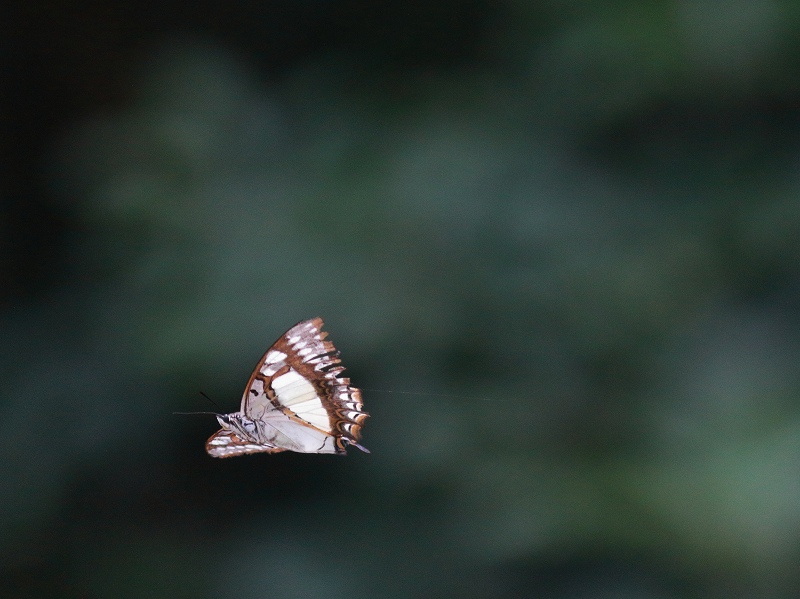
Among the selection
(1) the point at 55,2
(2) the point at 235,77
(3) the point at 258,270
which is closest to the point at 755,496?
(3) the point at 258,270

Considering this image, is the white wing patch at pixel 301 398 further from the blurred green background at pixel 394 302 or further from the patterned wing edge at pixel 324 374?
the blurred green background at pixel 394 302

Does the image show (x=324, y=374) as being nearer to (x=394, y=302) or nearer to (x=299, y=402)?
(x=299, y=402)

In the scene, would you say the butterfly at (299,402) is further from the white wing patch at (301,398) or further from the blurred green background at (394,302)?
the blurred green background at (394,302)

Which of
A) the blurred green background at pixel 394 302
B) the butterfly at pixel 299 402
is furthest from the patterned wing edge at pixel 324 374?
the blurred green background at pixel 394 302

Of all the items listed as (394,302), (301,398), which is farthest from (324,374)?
(394,302)

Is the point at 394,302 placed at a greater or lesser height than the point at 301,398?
greater

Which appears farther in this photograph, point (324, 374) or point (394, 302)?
point (394, 302)

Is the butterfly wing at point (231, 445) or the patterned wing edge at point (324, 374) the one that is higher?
the patterned wing edge at point (324, 374)
